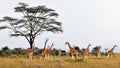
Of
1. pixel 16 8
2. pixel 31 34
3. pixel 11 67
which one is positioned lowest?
pixel 11 67

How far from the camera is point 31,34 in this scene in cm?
5156

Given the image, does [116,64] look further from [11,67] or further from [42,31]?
[42,31]

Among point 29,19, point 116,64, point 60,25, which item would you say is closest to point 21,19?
point 29,19

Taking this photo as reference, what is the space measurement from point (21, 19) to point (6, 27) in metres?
2.64

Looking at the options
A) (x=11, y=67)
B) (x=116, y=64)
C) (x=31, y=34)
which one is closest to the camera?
(x=11, y=67)

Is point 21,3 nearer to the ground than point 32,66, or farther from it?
farther from it

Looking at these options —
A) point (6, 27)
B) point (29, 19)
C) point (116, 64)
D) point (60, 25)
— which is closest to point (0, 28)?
point (6, 27)

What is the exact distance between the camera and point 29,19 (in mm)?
53031

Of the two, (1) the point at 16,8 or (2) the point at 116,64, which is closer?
(2) the point at 116,64

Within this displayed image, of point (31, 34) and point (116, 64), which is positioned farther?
point (31, 34)

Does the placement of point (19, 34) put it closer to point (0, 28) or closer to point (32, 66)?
point (0, 28)

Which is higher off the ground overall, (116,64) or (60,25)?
(60,25)

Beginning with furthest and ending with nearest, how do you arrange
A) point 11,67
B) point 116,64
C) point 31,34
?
point 31,34
point 116,64
point 11,67

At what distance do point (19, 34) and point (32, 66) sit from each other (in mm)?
38053
